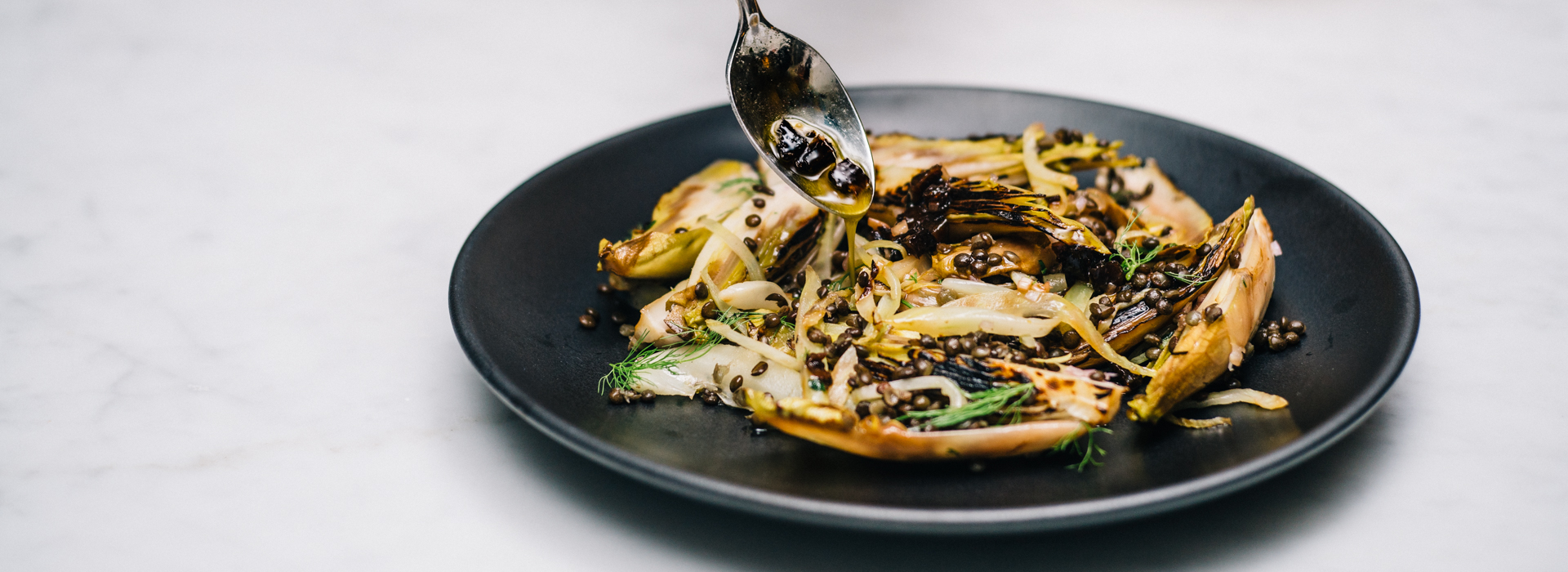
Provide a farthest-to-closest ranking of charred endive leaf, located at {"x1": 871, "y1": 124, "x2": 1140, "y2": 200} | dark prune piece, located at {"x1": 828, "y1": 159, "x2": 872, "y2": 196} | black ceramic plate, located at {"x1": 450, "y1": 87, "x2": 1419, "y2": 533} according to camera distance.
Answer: charred endive leaf, located at {"x1": 871, "y1": 124, "x2": 1140, "y2": 200}, dark prune piece, located at {"x1": 828, "y1": 159, "x2": 872, "y2": 196}, black ceramic plate, located at {"x1": 450, "y1": 87, "x2": 1419, "y2": 533}

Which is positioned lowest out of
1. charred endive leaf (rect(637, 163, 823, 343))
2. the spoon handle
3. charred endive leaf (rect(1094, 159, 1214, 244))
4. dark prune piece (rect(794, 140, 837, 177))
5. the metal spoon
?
charred endive leaf (rect(637, 163, 823, 343))

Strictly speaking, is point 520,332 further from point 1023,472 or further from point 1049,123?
point 1049,123

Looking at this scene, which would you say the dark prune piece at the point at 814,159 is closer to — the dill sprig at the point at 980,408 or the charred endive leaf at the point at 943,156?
the charred endive leaf at the point at 943,156

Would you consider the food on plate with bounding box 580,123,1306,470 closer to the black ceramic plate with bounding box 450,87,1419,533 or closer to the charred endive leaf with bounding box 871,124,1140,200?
the charred endive leaf with bounding box 871,124,1140,200

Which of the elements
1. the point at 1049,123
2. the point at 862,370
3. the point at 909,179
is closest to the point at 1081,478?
the point at 862,370

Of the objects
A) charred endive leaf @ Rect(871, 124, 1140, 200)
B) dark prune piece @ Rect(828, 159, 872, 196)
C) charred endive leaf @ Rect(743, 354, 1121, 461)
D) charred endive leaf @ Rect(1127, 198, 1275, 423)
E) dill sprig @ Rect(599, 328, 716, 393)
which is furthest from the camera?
charred endive leaf @ Rect(871, 124, 1140, 200)

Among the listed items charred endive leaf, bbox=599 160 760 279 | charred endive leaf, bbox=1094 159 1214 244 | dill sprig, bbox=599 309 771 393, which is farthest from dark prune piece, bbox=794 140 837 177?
charred endive leaf, bbox=1094 159 1214 244

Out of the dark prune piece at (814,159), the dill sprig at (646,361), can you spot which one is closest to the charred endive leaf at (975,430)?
the dill sprig at (646,361)
